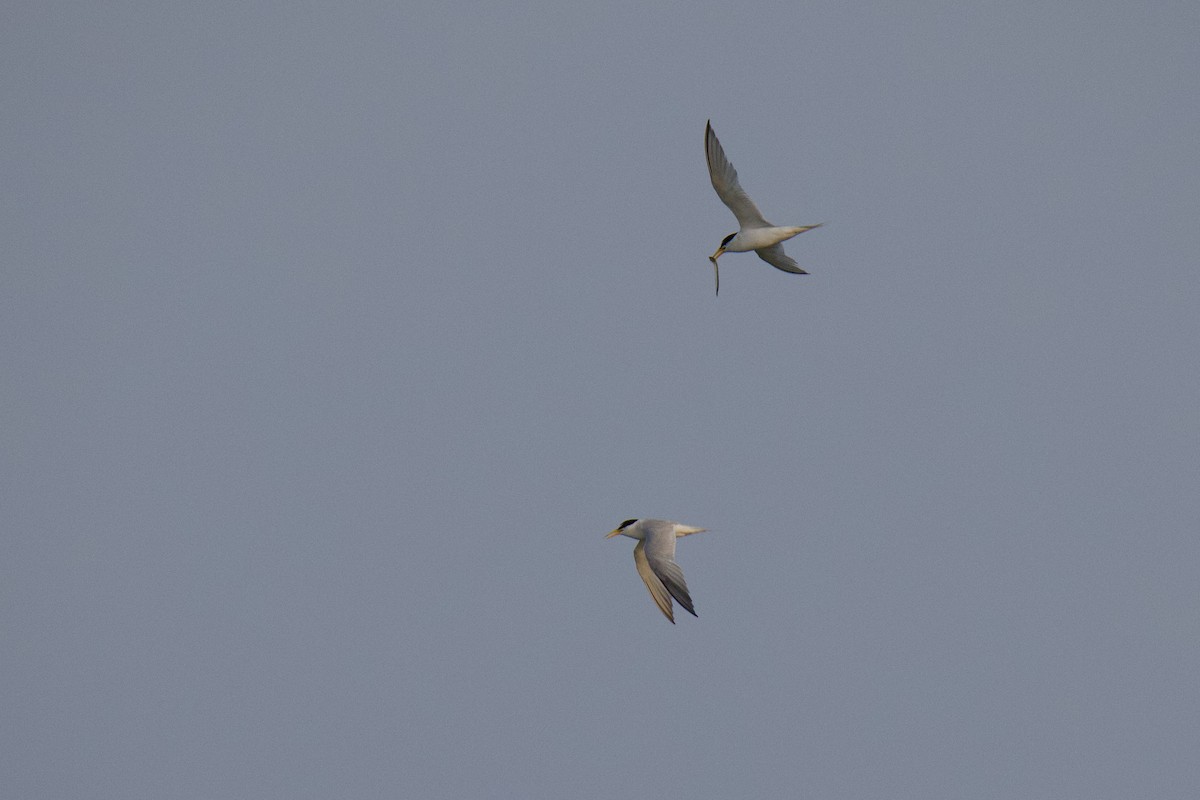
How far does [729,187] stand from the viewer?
30.0m

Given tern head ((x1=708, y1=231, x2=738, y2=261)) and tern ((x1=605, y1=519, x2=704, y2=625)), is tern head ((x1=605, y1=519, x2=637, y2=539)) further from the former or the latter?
tern head ((x1=708, y1=231, x2=738, y2=261))

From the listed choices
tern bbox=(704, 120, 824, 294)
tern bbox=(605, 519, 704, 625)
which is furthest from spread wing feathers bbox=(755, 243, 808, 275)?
tern bbox=(605, 519, 704, 625)

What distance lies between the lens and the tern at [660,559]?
27.6 meters

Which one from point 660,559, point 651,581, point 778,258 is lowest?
point 651,581

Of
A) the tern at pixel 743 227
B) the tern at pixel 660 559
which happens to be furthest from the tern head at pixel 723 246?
the tern at pixel 660 559

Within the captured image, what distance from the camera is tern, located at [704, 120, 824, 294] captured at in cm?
2964

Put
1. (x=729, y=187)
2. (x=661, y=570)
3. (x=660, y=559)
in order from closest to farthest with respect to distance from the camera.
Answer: (x=661, y=570) → (x=660, y=559) → (x=729, y=187)

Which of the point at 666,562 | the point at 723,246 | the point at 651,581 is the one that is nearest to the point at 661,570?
the point at 666,562

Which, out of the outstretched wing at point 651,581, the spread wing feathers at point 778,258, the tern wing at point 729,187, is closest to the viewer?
the outstretched wing at point 651,581

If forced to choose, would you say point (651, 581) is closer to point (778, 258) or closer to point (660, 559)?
point (660, 559)

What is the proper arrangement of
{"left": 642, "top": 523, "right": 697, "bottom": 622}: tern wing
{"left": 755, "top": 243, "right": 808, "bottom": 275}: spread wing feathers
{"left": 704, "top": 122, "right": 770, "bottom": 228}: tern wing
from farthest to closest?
{"left": 755, "top": 243, "right": 808, "bottom": 275}: spread wing feathers, {"left": 704, "top": 122, "right": 770, "bottom": 228}: tern wing, {"left": 642, "top": 523, "right": 697, "bottom": 622}: tern wing

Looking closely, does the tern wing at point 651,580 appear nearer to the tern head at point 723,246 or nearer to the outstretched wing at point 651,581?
the outstretched wing at point 651,581

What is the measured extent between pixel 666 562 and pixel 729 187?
7.56 metres

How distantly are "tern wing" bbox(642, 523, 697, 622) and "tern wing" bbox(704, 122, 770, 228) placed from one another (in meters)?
6.37
